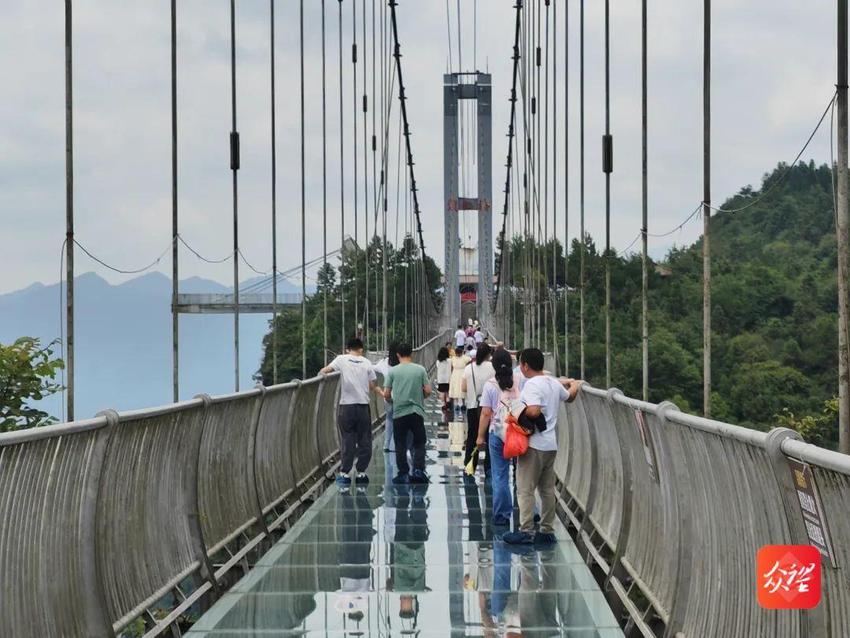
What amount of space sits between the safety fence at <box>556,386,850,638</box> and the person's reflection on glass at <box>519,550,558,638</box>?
1.02 feet

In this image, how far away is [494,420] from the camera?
403 inches

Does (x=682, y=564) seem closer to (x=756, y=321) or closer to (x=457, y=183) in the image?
(x=756, y=321)

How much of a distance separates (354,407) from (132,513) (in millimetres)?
6844

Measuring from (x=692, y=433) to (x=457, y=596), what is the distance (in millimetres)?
2266

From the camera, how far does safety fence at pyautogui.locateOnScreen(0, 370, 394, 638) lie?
4.84m

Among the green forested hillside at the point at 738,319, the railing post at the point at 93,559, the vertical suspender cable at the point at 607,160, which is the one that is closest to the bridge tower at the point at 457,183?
the green forested hillside at the point at 738,319

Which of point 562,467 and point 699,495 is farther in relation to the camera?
point 562,467

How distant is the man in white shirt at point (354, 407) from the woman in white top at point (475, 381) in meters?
0.90

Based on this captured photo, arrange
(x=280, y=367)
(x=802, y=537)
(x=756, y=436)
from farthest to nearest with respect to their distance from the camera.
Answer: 1. (x=280, y=367)
2. (x=756, y=436)
3. (x=802, y=537)

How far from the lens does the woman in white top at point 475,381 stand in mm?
12648

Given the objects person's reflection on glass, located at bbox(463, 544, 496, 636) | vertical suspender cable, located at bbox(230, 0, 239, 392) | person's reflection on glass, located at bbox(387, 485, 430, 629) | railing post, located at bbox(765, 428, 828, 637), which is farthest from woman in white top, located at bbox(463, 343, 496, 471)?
railing post, located at bbox(765, 428, 828, 637)

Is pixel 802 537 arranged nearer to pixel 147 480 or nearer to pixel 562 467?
pixel 147 480

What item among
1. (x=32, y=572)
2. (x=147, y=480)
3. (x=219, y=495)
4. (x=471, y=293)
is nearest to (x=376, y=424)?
(x=219, y=495)

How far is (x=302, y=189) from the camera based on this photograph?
93.8 feet
